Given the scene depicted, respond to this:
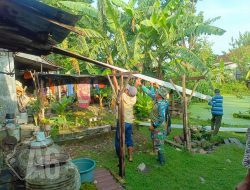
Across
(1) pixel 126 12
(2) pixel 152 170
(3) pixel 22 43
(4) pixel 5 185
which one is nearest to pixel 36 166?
(4) pixel 5 185

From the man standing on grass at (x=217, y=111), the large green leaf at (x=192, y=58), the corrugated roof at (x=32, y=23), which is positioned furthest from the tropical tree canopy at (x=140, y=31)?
the corrugated roof at (x=32, y=23)

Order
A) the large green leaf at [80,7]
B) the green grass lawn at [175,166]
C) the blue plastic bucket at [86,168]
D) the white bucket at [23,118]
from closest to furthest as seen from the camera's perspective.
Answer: the blue plastic bucket at [86,168], the green grass lawn at [175,166], the white bucket at [23,118], the large green leaf at [80,7]

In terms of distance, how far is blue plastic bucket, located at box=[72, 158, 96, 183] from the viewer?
4.85 meters

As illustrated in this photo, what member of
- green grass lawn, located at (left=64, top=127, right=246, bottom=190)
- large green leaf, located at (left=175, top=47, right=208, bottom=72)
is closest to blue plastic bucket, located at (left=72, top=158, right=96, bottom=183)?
green grass lawn, located at (left=64, top=127, right=246, bottom=190)

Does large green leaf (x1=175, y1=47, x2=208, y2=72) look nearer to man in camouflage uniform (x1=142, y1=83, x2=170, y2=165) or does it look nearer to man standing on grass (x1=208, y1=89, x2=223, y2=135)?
man standing on grass (x1=208, y1=89, x2=223, y2=135)

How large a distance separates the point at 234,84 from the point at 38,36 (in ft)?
95.9

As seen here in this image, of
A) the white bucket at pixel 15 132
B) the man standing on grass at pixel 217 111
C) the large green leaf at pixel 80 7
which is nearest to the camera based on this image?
the white bucket at pixel 15 132

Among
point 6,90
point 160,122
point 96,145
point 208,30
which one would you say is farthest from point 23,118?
point 208,30

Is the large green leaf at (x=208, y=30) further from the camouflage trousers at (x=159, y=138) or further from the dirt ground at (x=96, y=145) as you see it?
the camouflage trousers at (x=159, y=138)

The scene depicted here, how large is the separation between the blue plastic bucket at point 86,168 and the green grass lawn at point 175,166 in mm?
887

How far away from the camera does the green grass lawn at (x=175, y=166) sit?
5520 mm

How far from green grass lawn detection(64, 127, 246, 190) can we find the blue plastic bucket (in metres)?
0.89

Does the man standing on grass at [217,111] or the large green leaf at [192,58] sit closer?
the man standing on grass at [217,111]

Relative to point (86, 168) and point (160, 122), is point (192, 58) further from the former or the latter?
point (86, 168)
